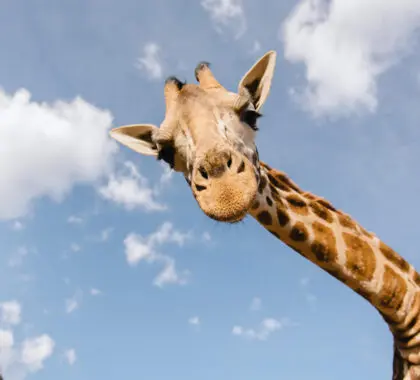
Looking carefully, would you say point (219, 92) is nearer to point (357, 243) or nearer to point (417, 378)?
point (357, 243)

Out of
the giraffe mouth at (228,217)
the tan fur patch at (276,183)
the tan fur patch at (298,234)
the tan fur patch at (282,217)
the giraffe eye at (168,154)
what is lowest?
the giraffe mouth at (228,217)

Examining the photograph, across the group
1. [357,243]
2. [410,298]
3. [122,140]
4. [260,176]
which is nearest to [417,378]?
[410,298]

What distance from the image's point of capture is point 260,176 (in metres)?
6.06

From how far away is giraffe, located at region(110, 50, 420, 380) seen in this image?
225 inches

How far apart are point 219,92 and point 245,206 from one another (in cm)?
194

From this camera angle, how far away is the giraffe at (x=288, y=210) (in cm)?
571

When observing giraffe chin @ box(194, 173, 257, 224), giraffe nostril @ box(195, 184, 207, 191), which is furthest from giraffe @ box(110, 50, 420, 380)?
giraffe chin @ box(194, 173, 257, 224)

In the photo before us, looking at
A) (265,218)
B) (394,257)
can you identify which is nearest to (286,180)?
(265,218)

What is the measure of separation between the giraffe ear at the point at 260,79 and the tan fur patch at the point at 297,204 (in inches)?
45.6

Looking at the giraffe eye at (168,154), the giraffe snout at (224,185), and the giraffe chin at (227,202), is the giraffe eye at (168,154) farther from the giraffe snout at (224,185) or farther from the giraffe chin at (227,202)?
the giraffe chin at (227,202)

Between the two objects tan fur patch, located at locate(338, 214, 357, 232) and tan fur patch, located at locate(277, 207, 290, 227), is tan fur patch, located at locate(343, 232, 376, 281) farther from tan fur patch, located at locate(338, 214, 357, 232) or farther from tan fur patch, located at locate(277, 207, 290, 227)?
tan fur patch, located at locate(277, 207, 290, 227)

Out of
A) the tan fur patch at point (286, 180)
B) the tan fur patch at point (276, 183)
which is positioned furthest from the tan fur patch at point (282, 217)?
the tan fur patch at point (286, 180)

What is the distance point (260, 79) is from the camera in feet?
22.1

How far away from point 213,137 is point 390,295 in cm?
281
